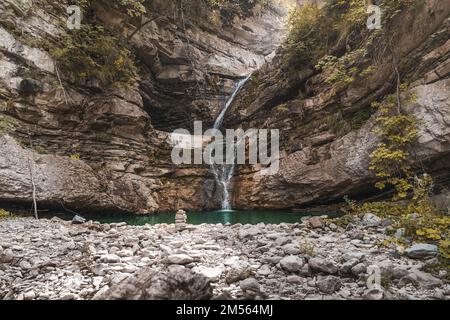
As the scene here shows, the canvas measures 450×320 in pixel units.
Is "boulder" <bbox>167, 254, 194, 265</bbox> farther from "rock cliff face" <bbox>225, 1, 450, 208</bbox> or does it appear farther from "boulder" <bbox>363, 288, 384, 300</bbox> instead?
"rock cliff face" <bbox>225, 1, 450, 208</bbox>

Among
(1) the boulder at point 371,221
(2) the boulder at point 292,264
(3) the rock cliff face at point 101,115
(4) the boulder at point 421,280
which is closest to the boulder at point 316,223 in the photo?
(1) the boulder at point 371,221

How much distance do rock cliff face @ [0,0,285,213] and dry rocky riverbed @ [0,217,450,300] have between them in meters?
3.56

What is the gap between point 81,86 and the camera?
10.1 metres

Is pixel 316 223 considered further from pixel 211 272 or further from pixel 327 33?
pixel 327 33

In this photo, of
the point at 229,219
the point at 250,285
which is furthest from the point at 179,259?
the point at 229,219

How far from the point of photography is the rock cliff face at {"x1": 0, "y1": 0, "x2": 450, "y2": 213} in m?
6.86

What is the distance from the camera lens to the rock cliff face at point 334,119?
20.5ft

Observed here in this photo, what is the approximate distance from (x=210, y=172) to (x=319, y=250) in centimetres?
963

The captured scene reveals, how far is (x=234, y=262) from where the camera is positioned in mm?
3693

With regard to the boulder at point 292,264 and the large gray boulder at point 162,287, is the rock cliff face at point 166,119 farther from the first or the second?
the large gray boulder at point 162,287

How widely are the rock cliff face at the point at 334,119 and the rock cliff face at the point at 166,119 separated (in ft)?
0.11

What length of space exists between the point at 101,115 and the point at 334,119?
9380mm
